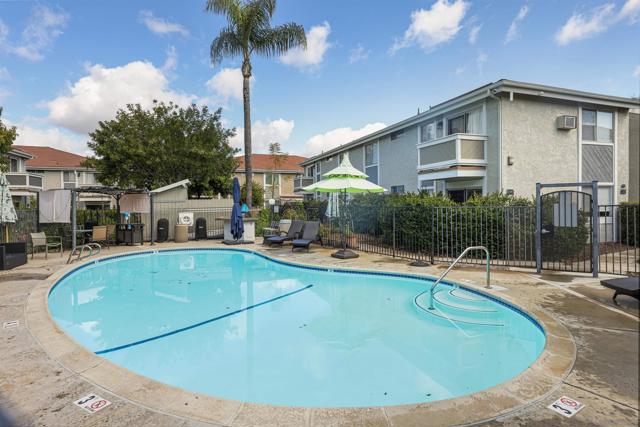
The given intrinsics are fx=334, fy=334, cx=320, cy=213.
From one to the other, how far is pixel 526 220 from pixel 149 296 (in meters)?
10.3

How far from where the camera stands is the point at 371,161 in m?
23.2

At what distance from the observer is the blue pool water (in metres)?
4.05

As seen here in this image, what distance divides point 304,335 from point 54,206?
39.6ft

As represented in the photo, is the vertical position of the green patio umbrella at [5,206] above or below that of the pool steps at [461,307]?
above

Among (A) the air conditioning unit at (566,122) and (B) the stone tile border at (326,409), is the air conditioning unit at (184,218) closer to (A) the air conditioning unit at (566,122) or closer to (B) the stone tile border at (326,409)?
(B) the stone tile border at (326,409)

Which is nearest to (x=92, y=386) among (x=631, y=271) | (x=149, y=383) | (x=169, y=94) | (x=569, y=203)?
(x=149, y=383)

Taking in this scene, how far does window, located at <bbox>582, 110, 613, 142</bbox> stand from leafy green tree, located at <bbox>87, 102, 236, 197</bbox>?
21416 mm

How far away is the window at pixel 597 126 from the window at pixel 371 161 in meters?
11.0

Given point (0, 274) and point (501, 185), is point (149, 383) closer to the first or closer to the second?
point (0, 274)

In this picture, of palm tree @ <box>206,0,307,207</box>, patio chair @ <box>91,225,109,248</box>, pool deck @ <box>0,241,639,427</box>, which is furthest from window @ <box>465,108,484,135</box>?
patio chair @ <box>91,225,109,248</box>

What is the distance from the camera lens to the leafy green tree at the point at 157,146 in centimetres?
2288

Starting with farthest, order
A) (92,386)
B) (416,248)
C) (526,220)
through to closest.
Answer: (416,248) < (526,220) < (92,386)

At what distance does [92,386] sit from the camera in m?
3.22

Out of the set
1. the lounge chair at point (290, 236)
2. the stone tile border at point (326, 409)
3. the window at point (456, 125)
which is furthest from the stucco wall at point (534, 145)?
the stone tile border at point (326, 409)
